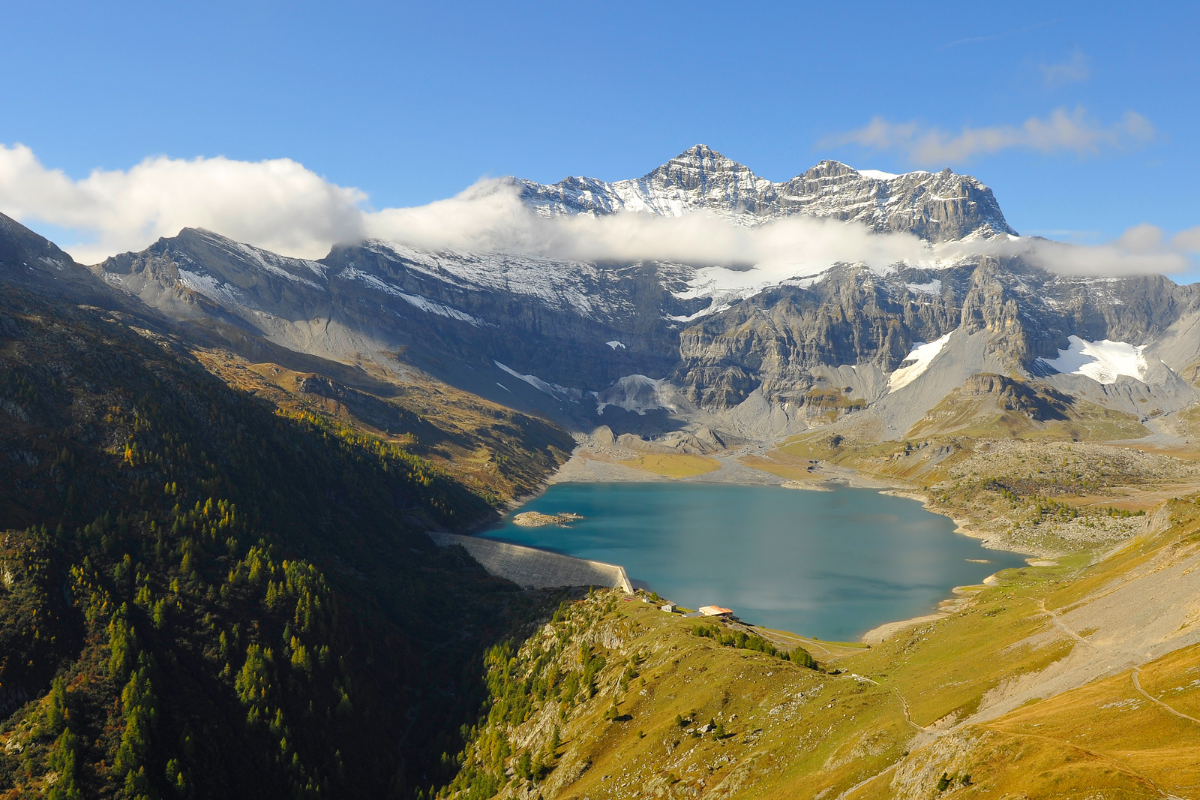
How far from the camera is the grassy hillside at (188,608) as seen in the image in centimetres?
6869

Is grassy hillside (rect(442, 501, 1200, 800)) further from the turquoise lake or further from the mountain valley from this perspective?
the turquoise lake

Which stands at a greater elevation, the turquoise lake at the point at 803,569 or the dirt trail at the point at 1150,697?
the dirt trail at the point at 1150,697

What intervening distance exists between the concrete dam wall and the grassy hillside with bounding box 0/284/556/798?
739 cm

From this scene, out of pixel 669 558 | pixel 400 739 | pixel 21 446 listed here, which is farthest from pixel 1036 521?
pixel 21 446

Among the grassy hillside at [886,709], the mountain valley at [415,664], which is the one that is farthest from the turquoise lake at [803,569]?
the grassy hillside at [886,709]

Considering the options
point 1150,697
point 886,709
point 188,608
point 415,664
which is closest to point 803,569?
point 415,664

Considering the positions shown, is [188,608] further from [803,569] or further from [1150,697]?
[803,569]

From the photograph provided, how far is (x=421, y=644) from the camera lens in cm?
11056

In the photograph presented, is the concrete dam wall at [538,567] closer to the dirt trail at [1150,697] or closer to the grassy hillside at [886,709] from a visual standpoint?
the grassy hillside at [886,709]

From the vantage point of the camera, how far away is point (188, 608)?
8638cm

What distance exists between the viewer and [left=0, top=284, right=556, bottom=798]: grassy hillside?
225 feet

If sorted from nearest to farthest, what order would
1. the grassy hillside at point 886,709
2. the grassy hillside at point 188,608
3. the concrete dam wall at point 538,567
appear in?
1. the grassy hillside at point 886,709
2. the grassy hillside at point 188,608
3. the concrete dam wall at point 538,567

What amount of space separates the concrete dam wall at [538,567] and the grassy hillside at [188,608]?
7389mm

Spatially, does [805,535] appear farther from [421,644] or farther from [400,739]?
[400,739]
